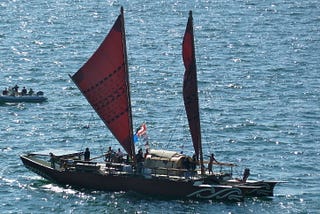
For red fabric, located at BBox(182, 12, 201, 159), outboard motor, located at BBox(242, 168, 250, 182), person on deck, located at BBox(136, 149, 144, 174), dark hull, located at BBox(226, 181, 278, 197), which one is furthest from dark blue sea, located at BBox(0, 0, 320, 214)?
red fabric, located at BBox(182, 12, 201, 159)

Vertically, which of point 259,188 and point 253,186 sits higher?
point 253,186

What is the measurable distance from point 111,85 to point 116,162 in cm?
637

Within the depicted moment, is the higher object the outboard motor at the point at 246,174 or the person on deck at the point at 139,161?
the person on deck at the point at 139,161

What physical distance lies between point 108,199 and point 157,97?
4662cm

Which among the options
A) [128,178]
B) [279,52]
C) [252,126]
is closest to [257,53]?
[279,52]

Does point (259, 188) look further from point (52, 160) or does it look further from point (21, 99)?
point (21, 99)

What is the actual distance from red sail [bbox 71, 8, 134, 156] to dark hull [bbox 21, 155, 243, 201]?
3222mm

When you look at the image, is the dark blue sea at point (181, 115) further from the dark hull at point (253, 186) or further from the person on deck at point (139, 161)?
the person on deck at point (139, 161)

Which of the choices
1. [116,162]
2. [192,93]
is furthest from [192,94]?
[116,162]

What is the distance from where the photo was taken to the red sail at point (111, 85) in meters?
106

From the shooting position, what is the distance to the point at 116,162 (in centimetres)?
10650

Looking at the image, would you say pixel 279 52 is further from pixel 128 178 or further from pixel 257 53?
pixel 128 178

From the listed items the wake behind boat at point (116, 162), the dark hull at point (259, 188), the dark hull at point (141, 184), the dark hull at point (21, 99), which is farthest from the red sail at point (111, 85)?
the dark hull at point (21, 99)

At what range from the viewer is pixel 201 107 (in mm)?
142750
